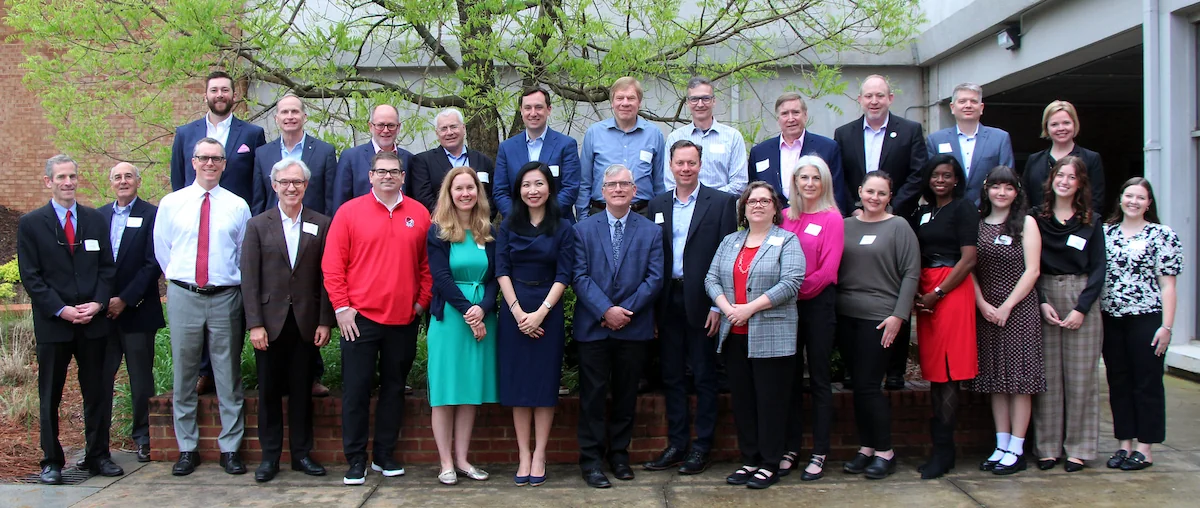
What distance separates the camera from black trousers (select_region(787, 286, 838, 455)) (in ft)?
16.2

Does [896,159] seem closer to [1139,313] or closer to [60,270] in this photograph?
[1139,313]

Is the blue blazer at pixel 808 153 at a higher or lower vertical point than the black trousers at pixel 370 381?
higher

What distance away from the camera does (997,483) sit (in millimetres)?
4949

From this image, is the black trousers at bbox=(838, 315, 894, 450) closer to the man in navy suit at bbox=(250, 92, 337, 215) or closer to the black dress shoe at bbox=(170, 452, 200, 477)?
the man in navy suit at bbox=(250, 92, 337, 215)

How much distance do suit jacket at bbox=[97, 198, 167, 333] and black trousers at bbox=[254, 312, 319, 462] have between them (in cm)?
84

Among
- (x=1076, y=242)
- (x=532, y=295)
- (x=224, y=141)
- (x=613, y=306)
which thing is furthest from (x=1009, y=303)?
(x=224, y=141)

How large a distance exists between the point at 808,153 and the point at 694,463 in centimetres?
210

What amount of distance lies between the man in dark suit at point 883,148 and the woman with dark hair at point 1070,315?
29.5 inches

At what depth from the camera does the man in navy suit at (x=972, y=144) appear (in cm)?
561

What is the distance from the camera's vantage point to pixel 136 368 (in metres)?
5.49

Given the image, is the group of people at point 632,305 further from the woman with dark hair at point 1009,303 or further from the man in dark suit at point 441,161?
the man in dark suit at point 441,161

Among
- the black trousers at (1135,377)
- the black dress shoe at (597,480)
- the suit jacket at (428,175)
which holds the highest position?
the suit jacket at (428,175)

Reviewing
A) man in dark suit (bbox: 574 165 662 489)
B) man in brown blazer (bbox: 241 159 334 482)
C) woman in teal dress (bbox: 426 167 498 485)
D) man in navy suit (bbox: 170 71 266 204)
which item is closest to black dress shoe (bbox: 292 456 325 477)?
man in brown blazer (bbox: 241 159 334 482)

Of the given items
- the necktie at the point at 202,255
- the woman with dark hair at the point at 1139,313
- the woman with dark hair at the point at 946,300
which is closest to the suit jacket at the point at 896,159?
the woman with dark hair at the point at 946,300
